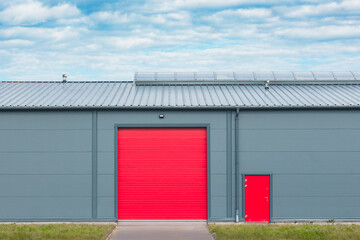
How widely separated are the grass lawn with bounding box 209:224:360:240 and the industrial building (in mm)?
1348

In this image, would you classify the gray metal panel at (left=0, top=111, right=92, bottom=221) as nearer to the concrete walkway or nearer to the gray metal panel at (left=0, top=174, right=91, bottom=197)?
the gray metal panel at (left=0, top=174, right=91, bottom=197)

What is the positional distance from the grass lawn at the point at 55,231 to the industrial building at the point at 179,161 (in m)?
1.10

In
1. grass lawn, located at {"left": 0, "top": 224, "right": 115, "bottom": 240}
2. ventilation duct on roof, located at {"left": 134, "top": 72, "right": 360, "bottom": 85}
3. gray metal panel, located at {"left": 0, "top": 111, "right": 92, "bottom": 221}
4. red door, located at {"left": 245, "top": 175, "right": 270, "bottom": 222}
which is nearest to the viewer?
grass lawn, located at {"left": 0, "top": 224, "right": 115, "bottom": 240}

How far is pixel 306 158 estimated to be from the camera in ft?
62.0

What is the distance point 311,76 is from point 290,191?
25.1 ft

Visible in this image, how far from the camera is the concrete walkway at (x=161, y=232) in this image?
52.2 ft

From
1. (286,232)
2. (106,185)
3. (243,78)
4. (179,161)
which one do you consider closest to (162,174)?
(179,161)

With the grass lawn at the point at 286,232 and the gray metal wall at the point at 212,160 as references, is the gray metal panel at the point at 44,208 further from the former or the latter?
the grass lawn at the point at 286,232

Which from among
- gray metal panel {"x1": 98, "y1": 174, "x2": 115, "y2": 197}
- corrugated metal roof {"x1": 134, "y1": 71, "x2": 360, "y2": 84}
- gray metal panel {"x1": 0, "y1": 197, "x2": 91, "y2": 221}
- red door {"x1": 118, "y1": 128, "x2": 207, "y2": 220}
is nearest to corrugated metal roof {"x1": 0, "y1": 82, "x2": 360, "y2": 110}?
corrugated metal roof {"x1": 134, "y1": 71, "x2": 360, "y2": 84}

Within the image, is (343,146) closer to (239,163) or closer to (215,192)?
(239,163)

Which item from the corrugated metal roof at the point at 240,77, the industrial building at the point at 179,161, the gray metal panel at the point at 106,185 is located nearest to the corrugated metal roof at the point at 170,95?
the industrial building at the point at 179,161

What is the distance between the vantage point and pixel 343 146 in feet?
62.3

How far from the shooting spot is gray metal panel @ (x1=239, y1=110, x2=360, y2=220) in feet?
61.6

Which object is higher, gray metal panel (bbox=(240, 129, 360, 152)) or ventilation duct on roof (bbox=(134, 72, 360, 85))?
ventilation duct on roof (bbox=(134, 72, 360, 85))
